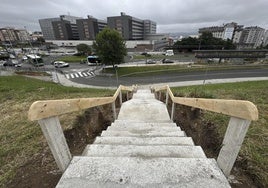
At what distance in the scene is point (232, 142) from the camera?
141 cm

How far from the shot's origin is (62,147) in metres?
1.53

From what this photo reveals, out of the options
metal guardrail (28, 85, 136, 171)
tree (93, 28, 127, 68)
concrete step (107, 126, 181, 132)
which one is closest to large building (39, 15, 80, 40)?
tree (93, 28, 127, 68)

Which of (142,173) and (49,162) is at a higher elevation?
(142,173)

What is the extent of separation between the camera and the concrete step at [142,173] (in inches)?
49.9

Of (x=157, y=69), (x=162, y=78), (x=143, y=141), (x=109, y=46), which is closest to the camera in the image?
(x=143, y=141)

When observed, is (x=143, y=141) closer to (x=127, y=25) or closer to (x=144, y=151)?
(x=144, y=151)

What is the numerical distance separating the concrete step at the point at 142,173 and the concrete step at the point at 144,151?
0.17 meters

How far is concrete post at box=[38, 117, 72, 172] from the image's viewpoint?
1.36 metres

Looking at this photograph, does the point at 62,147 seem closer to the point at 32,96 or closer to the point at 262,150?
the point at 262,150

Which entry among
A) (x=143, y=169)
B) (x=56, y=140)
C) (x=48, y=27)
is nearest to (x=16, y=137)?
(x=56, y=140)

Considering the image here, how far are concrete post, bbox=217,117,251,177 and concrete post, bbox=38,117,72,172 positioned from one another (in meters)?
1.66

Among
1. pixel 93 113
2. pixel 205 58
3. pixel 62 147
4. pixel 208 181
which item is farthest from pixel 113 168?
pixel 205 58

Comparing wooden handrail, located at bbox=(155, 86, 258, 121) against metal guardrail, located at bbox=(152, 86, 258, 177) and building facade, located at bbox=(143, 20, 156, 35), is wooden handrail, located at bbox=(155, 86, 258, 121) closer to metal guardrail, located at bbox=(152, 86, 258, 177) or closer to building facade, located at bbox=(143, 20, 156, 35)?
metal guardrail, located at bbox=(152, 86, 258, 177)

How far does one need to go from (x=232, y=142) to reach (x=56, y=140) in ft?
5.83
